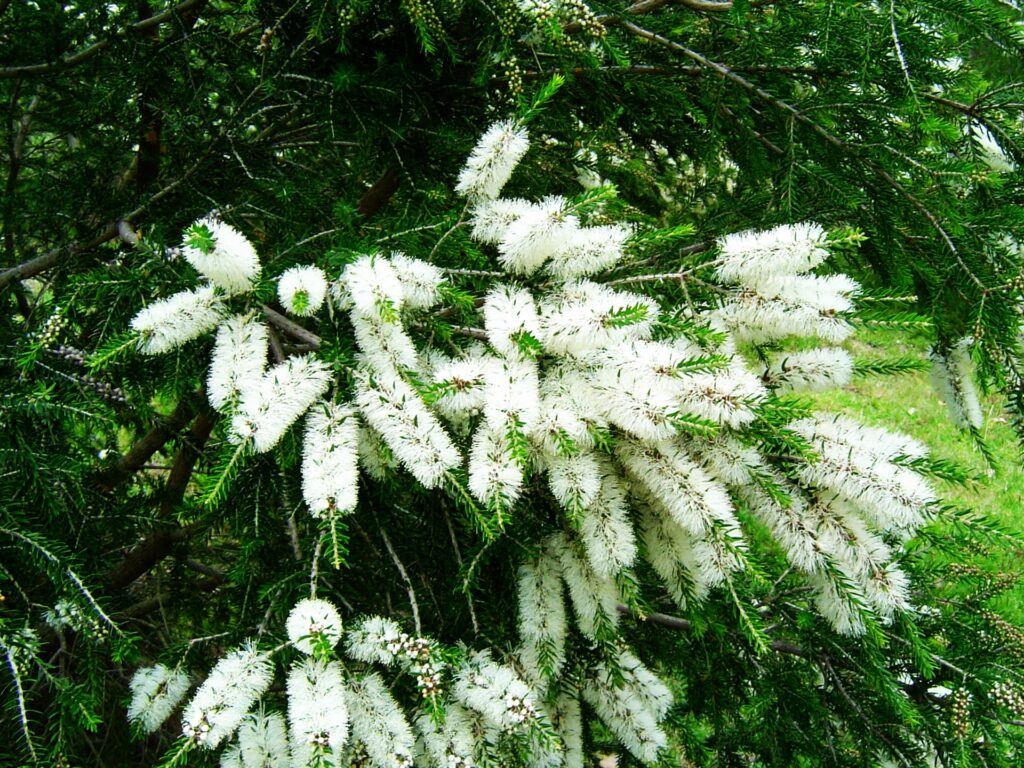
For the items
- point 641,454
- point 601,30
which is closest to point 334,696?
point 641,454

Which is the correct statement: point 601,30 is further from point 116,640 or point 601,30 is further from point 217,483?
point 116,640

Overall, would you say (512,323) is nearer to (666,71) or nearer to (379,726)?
(379,726)

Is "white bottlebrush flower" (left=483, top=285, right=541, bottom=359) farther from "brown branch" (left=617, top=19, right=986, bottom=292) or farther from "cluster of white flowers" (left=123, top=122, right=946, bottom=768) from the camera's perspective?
"brown branch" (left=617, top=19, right=986, bottom=292)

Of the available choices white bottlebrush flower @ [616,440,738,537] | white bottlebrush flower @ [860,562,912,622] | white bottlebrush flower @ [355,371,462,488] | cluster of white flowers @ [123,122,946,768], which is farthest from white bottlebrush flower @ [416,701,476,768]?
white bottlebrush flower @ [860,562,912,622]

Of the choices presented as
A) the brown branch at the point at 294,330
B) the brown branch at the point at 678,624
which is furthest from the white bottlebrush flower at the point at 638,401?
the brown branch at the point at 678,624

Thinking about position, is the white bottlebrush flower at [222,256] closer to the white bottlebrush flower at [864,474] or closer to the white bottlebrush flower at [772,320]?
the white bottlebrush flower at [772,320]
